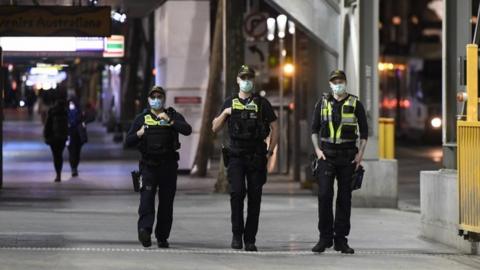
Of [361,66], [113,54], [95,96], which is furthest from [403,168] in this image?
[95,96]

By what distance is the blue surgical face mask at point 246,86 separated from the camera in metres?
10.0

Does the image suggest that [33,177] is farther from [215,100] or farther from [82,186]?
[215,100]

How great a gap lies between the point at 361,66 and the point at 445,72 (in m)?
3.29

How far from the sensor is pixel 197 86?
2145cm

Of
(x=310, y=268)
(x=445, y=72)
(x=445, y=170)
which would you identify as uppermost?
(x=445, y=72)

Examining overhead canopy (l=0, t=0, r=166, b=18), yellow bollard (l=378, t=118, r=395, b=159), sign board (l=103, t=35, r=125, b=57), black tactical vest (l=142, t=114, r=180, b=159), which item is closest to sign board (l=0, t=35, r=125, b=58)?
sign board (l=103, t=35, r=125, b=57)

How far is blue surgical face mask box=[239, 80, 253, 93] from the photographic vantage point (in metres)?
10.0

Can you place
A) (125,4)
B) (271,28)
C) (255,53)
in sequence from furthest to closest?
1. (271,28)
2. (255,53)
3. (125,4)

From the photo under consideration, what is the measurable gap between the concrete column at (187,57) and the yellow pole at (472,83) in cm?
1170

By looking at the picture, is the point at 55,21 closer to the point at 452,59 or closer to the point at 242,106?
the point at 242,106

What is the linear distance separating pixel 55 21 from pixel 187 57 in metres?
6.35

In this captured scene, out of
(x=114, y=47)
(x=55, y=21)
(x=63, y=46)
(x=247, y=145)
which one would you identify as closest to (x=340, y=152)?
(x=247, y=145)

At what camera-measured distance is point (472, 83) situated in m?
10.1

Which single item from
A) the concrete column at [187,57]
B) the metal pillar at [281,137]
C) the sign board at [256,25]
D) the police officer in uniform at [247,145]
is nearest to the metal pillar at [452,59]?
the police officer in uniform at [247,145]
